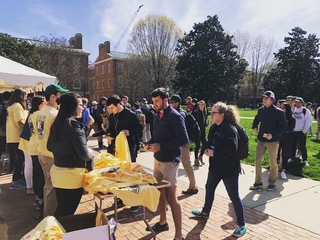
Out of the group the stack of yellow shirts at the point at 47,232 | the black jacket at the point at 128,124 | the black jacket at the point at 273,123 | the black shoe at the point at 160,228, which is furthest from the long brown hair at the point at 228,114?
the stack of yellow shirts at the point at 47,232

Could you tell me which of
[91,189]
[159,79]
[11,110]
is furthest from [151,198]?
[159,79]

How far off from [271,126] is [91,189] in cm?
399

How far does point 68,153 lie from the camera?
10.6 feet

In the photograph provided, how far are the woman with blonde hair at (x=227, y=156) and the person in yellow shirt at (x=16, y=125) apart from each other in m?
4.35

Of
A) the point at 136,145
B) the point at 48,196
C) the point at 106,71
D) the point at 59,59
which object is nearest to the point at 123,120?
the point at 136,145

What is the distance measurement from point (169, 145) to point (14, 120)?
14.2 ft

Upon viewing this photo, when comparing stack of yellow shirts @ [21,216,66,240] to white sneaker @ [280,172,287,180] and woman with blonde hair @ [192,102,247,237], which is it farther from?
white sneaker @ [280,172,287,180]

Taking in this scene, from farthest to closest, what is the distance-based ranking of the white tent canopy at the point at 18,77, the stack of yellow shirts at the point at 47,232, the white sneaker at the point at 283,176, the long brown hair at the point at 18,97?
the white sneaker at the point at 283,176
the white tent canopy at the point at 18,77
the long brown hair at the point at 18,97
the stack of yellow shirts at the point at 47,232

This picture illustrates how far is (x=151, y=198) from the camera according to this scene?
3.19 m

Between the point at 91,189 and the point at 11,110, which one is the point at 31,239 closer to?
the point at 91,189

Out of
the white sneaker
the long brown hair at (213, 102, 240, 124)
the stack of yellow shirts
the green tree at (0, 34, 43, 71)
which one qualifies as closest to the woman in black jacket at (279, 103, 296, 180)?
the white sneaker

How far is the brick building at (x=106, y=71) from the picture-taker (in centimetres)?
5055

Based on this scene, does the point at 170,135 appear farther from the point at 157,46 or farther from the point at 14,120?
the point at 157,46

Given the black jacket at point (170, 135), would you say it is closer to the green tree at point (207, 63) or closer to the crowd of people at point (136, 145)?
the crowd of people at point (136, 145)
